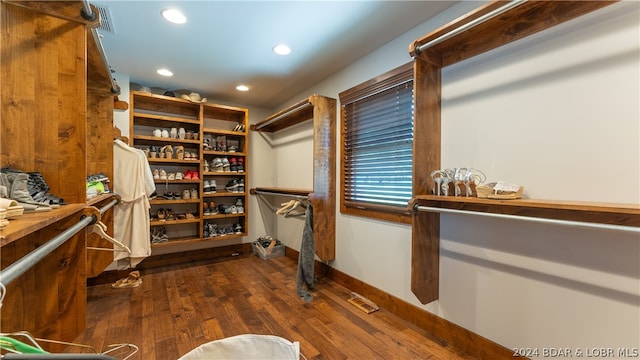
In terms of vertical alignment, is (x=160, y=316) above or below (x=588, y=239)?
below

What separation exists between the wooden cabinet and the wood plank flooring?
2.42 feet

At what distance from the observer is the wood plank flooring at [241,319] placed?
1782 millimetres

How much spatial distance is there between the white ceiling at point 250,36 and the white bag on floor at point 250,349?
2024 millimetres

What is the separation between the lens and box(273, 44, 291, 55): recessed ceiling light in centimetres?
235

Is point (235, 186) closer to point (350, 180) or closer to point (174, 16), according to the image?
point (350, 180)

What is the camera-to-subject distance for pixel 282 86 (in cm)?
341

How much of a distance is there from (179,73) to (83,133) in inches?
84.1

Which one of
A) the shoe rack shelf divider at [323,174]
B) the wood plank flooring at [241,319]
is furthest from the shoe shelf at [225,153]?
the wood plank flooring at [241,319]

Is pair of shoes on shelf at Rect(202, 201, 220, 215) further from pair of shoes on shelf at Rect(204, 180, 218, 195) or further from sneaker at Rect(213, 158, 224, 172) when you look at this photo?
sneaker at Rect(213, 158, 224, 172)

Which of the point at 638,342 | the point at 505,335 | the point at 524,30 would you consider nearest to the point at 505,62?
the point at 524,30

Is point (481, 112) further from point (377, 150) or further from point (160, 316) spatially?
point (160, 316)

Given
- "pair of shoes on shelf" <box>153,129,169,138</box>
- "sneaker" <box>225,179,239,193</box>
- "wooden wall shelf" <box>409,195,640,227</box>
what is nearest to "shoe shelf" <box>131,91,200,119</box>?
"pair of shoes on shelf" <box>153,129,169,138</box>

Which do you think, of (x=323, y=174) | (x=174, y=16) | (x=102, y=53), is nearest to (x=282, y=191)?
(x=323, y=174)

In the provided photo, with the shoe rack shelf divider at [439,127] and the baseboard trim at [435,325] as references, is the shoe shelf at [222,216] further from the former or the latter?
the shoe rack shelf divider at [439,127]
